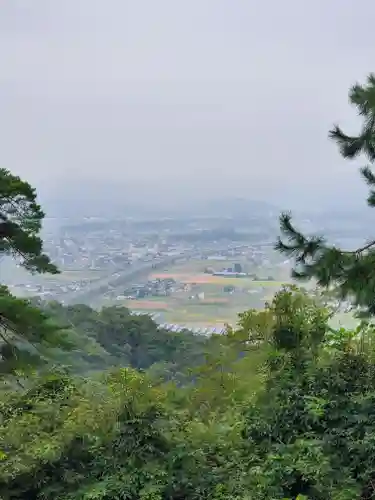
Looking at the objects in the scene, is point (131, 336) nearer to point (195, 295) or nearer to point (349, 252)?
point (195, 295)

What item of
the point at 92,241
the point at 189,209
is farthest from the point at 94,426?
the point at 189,209

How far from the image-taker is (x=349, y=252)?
2352 mm

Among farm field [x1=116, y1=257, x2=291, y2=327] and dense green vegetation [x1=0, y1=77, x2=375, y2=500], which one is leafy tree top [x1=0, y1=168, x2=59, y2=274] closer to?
dense green vegetation [x1=0, y1=77, x2=375, y2=500]

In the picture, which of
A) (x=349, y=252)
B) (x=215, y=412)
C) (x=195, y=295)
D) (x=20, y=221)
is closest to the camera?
(x=349, y=252)

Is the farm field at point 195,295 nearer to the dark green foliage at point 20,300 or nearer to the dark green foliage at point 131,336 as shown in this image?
the dark green foliage at point 131,336

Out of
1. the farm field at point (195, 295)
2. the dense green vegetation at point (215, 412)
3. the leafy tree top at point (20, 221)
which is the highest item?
the leafy tree top at point (20, 221)

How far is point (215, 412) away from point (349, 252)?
3.90 feet

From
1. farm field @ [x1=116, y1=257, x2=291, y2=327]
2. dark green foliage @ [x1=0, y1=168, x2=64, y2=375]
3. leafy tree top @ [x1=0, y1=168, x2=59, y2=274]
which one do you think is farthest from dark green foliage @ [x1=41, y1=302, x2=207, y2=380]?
leafy tree top @ [x1=0, y1=168, x2=59, y2=274]

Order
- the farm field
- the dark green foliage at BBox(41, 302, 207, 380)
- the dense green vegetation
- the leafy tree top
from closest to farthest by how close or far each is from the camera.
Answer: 1. the dense green vegetation
2. the leafy tree top
3. the farm field
4. the dark green foliage at BBox(41, 302, 207, 380)

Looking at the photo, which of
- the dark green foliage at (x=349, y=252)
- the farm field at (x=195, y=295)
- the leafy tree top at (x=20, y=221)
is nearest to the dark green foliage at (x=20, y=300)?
the leafy tree top at (x=20, y=221)

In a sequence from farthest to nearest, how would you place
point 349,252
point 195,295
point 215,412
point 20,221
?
point 195,295 → point 215,412 → point 20,221 → point 349,252

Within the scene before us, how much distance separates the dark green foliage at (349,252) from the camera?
7.48ft

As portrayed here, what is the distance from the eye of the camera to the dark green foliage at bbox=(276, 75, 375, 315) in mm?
2279

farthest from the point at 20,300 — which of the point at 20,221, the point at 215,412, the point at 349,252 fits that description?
the point at 349,252
